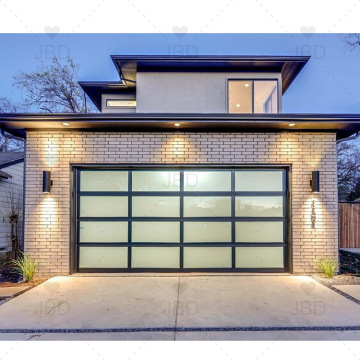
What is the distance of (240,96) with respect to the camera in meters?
8.09

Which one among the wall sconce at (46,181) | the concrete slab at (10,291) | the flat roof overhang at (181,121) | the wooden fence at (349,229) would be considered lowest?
the concrete slab at (10,291)

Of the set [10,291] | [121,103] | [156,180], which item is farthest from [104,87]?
[10,291]

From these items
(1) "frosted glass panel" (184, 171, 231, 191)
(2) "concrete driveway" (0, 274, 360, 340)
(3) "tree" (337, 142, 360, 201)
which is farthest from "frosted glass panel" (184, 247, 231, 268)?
(3) "tree" (337, 142, 360, 201)

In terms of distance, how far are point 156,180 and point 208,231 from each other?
1.63 metres

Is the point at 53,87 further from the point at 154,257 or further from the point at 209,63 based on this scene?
the point at 154,257

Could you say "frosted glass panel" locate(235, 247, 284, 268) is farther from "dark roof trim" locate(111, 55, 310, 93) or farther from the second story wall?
"dark roof trim" locate(111, 55, 310, 93)

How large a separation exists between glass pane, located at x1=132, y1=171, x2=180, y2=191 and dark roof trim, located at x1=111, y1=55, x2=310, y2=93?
13.9ft

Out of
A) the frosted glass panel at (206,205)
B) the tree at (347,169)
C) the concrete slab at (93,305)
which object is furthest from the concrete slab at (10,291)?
the tree at (347,169)

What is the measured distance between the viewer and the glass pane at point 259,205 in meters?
5.45

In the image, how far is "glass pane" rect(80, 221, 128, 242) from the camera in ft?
17.7

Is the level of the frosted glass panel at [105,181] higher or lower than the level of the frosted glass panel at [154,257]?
higher

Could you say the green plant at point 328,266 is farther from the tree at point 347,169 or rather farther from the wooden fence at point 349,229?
the tree at point 347,169

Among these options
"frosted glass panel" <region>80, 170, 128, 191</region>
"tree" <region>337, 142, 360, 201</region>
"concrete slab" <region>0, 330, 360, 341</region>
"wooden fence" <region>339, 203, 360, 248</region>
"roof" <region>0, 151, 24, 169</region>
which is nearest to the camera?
"concrete slab" <region>0, 330, 360, 341</region>

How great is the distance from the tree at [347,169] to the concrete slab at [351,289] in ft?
52.6
